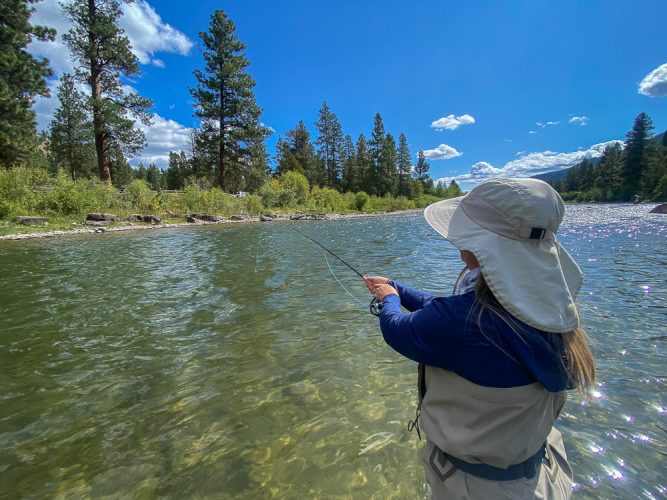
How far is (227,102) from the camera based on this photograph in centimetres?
4119

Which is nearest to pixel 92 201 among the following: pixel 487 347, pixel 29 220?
pixel 29 220

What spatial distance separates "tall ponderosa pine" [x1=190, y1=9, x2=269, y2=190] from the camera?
39.9 metres

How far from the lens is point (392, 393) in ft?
12.6

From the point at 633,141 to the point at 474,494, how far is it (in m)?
91.4

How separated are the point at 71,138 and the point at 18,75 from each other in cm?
4067

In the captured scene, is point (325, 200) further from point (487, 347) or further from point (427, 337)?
point (487, 347)

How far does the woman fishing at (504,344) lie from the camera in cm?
132

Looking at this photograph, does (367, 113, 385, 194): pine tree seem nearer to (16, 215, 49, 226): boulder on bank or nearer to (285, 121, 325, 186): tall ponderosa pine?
(285, 121, 325, 186): tall ponderosa pine

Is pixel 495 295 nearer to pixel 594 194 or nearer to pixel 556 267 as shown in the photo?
pixel 556 267

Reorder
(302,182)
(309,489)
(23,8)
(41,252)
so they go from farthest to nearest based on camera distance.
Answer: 1. (302,182)
2. (23,8)
3. (41,252)
4. (309,489)

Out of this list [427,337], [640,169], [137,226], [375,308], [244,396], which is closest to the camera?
[427,337]

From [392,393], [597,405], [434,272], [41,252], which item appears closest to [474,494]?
[392,393]

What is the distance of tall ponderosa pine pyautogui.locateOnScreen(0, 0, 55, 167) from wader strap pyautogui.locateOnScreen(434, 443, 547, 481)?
32095 millimetres

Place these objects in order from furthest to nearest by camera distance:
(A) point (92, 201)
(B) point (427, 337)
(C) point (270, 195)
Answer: (C) point (270, 195)
(A) point (92, 201)
(B) point (427, 337)
